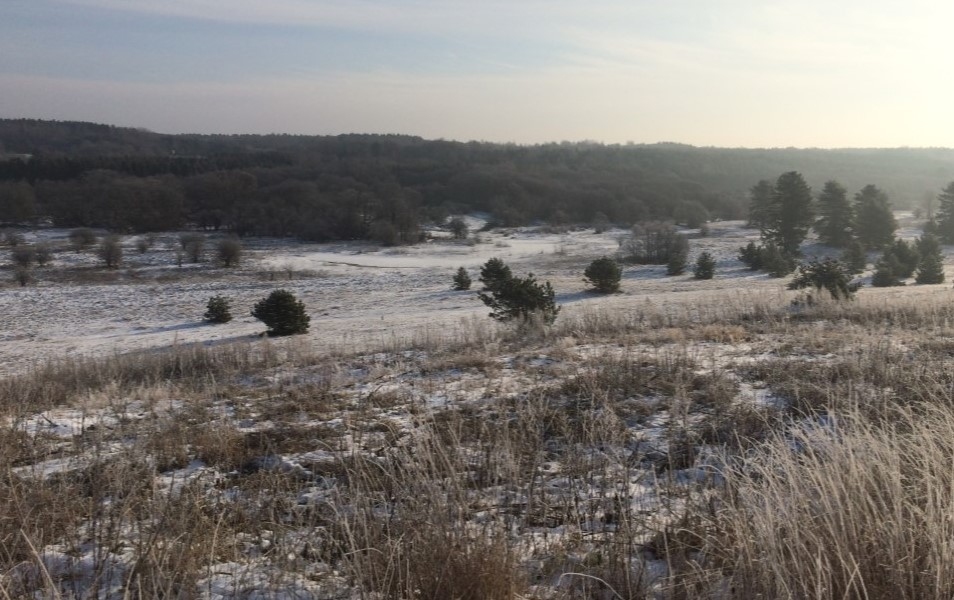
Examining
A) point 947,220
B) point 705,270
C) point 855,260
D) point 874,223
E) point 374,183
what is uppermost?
point 374,183

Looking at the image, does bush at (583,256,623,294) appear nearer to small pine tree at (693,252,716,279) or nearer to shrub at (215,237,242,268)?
small pine tree at (693,252,716,279)

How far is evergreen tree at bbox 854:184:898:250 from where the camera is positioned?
136 ft

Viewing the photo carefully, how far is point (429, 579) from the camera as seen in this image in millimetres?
2455

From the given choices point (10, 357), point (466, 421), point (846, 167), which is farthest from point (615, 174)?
point (466, 421)

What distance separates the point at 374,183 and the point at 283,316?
260 feet

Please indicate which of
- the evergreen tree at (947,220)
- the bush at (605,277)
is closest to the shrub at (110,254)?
the bush at (605,277)

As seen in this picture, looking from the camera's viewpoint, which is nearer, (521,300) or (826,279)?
(521,300)

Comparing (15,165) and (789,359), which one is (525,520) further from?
(15,165)

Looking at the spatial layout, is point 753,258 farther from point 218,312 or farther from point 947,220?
point 218,312

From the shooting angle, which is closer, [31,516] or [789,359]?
[31,516]

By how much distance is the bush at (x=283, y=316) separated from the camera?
60.1 ft

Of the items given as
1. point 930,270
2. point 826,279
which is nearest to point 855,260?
point 930,270

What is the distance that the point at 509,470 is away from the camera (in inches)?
134

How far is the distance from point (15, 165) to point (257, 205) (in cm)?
4323
